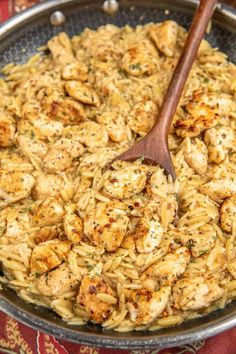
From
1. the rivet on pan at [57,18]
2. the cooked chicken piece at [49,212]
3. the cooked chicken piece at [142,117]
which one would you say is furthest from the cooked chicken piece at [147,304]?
the rivet on pan at [57,18]

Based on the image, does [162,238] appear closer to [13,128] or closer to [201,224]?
[201,224]

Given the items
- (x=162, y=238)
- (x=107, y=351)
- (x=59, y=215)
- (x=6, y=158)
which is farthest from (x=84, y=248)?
(x=6, y=158)

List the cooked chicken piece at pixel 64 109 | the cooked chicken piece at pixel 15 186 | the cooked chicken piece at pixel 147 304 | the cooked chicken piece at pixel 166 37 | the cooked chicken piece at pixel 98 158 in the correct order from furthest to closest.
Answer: the cooked chicken piece at pixel 166 37 < the cooked chicken piece at pixel 64 109 < the cooked chicken piece at pixel 98 158 < the cooked chicken piece at pixel 15 186 < the cooked chicken piece at pixel 147 304

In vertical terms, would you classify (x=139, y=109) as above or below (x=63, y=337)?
above

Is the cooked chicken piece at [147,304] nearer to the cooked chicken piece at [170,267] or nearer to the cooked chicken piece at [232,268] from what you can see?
the cooked chicken piece at [170,267]

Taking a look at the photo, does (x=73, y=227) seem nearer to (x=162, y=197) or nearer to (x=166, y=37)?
(x=162, y=197)


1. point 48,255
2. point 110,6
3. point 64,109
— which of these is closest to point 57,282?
point 48,255
